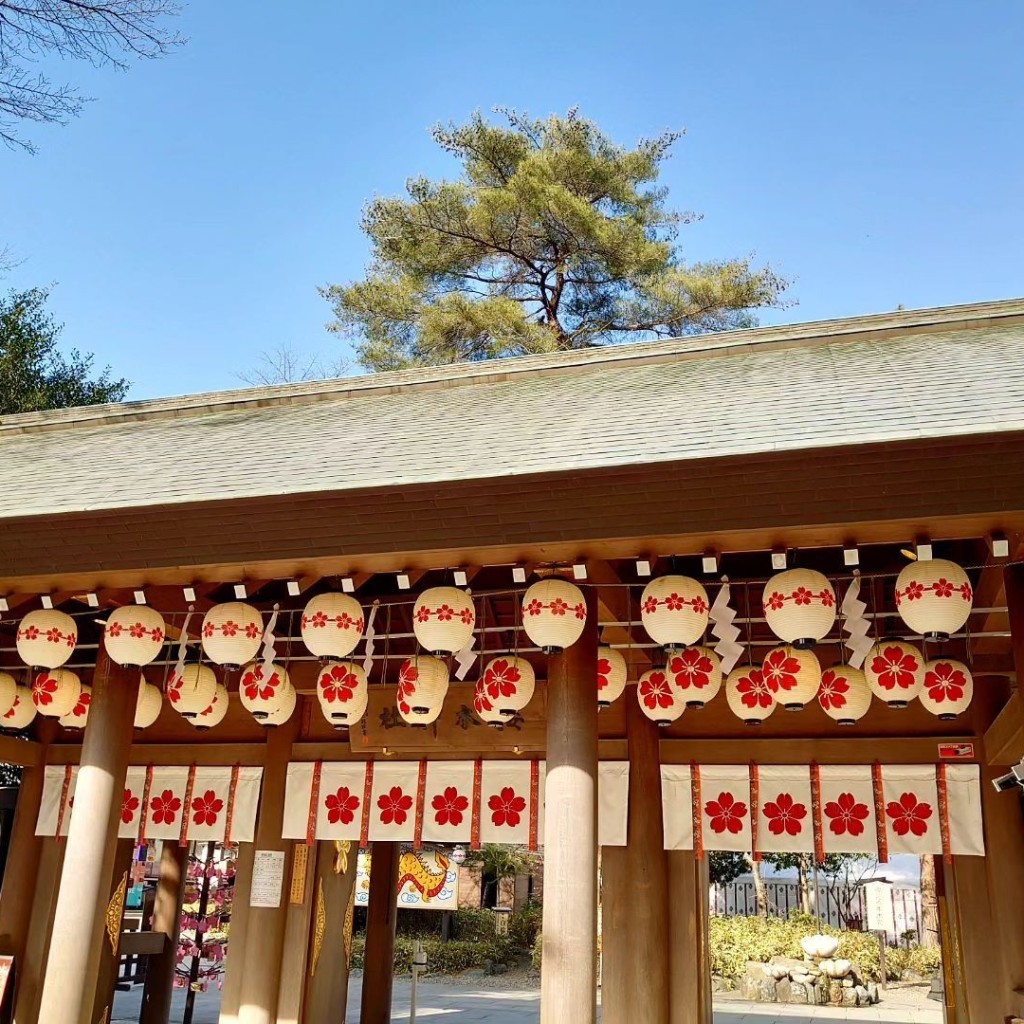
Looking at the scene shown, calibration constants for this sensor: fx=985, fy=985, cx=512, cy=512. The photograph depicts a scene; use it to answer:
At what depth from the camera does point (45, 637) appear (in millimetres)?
6281

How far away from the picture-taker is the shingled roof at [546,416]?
4656 millimetres

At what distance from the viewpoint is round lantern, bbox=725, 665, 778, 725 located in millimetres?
6570

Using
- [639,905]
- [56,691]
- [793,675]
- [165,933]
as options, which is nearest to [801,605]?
[793,675]

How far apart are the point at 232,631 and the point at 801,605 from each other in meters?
3.32

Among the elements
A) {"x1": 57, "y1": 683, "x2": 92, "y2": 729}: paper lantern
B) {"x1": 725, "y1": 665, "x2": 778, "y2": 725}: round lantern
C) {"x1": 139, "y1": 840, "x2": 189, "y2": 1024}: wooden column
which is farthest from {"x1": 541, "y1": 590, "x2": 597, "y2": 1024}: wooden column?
{"x1": 139, "y1": 840, "x2": 189, "y2": 1024}: wooden column

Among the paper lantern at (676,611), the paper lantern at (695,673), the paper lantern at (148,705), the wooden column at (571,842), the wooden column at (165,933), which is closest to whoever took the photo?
the wooden column at (571,842)

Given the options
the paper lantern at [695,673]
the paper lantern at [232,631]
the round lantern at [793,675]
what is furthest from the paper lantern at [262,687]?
the round lantern at [793,675]

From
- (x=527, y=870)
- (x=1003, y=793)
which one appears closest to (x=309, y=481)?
(x=1003, y=793)

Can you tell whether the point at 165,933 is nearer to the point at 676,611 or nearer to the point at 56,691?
the point at 56,691

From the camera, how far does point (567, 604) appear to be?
17.4 feet

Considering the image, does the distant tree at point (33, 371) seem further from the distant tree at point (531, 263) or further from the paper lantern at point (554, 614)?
the paper lantern at point (554, 614)

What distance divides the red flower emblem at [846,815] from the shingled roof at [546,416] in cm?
318

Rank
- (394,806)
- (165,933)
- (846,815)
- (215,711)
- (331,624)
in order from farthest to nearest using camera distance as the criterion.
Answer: (165,933) → (394,806) → (215,711) → (846,815) → (331,624)

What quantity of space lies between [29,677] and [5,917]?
8.26 feet
